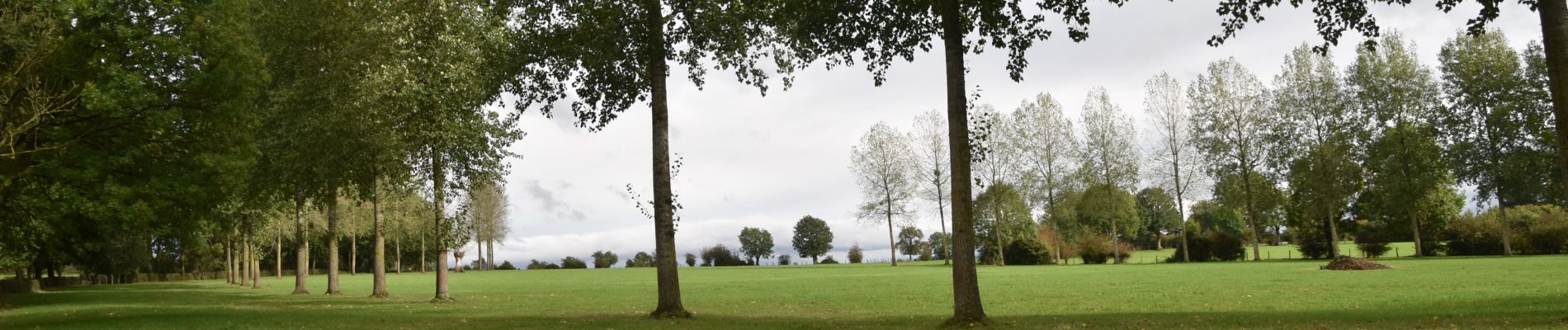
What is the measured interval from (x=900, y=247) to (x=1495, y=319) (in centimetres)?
10908

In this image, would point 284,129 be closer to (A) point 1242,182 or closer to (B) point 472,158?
(B) point 472,158

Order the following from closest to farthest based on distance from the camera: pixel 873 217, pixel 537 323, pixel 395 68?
pixel 537 323, pixel 395 68, pixel 873 217

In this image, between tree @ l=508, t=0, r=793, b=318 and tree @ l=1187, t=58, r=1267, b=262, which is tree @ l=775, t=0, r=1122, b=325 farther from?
tree @ l=1187, t=58, r=1267, b=262

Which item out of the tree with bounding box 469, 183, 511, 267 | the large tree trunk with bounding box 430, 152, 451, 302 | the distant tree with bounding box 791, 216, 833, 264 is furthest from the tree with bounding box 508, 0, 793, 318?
the distant tree with bounding box 791, 216, 833, 264

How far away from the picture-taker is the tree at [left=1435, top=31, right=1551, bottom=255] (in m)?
48.1

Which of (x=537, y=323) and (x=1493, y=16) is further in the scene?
(x=537, y=323)

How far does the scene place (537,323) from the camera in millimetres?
16656

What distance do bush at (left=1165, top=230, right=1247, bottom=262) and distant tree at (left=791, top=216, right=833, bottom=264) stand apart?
332 feet

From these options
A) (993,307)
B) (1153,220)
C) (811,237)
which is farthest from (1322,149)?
(811,237)

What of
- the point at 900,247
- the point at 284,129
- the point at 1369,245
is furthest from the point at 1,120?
the point at 900,247

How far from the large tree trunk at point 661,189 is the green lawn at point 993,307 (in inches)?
30.2

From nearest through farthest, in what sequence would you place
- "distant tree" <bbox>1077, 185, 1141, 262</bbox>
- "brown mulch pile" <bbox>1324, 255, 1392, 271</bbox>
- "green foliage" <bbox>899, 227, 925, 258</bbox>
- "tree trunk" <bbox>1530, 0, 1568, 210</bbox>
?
"tree trunk" <bbox>1530, 0, 1568, 210</bbox>, "brown mulch pile" <bbox>1324, 255, 1392, 271</bbox>, "distant tree" <bbox>1077, 185, 1141, 262</bbox>, "green foliage" <bbox>899, 227, 925, 258</bbox>

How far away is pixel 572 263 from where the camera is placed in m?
95.3

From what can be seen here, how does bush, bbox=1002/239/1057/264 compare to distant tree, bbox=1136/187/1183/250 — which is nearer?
bush, bbox=1002/239/1057/264
